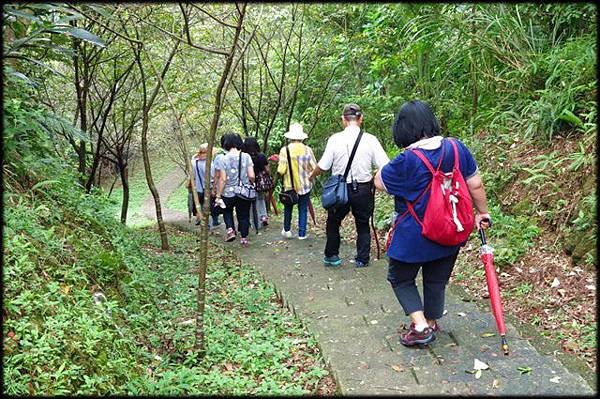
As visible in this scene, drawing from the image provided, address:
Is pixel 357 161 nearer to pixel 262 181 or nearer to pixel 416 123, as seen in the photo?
pixel 416 123

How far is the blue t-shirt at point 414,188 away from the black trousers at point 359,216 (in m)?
2.08

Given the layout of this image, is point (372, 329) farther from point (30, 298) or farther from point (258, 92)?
point (258, 92)

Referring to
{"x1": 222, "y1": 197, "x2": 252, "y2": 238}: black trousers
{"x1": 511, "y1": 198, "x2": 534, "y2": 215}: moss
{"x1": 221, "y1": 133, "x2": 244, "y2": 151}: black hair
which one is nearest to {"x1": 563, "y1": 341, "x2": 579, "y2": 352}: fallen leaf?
{"x1": 511, "y1": 198, "x2": 534, "y2": 215}: moss

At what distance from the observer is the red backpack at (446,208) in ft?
11.6

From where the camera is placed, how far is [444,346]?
3.82 metres

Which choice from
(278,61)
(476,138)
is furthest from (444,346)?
(278,61)

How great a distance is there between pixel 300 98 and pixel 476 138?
6.81m

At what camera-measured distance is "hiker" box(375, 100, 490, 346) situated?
363 centimetres

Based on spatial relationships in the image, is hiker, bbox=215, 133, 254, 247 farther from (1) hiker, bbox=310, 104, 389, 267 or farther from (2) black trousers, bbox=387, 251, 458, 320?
(2) black trousers, bbox=387, 251, 458, 320

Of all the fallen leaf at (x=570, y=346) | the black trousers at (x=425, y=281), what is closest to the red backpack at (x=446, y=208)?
the black trousers at (x=425, y=281)

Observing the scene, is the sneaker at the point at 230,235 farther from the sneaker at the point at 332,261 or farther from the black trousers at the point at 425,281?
the black trousers at the point at 425,281

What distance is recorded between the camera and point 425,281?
3.90 m

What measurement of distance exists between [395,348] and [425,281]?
Result: 1.78ft

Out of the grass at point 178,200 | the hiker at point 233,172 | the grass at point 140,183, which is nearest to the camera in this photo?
the hiker at point 233,172
